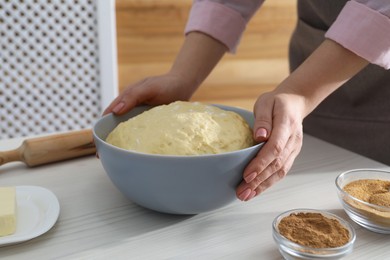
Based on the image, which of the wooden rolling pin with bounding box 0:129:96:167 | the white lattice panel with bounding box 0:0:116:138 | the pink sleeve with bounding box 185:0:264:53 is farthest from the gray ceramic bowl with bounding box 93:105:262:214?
the white lattice panel with bounding box 0:0:116:138

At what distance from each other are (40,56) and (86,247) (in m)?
1.61

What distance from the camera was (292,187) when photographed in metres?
0.83

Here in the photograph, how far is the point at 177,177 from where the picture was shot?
643mm

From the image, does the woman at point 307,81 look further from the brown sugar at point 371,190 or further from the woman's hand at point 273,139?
the brown sugar at point 371,190

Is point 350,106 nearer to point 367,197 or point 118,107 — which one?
point 367,197

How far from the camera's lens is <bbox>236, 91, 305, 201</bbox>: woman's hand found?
0.68 meters

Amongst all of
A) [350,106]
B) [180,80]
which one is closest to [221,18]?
[180,80]

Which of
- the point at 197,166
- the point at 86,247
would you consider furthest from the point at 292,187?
the point at 86,247

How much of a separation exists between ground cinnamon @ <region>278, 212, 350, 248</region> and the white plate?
13.5 inches

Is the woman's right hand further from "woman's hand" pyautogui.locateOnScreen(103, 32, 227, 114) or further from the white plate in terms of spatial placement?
the white plate

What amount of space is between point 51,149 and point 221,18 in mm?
470

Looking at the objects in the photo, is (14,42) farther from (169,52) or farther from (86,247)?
(86,247)

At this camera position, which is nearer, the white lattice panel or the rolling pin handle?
the rolling pin handle

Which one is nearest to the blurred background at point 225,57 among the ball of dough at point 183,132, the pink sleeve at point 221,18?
the pink sleeve at point 221,18
